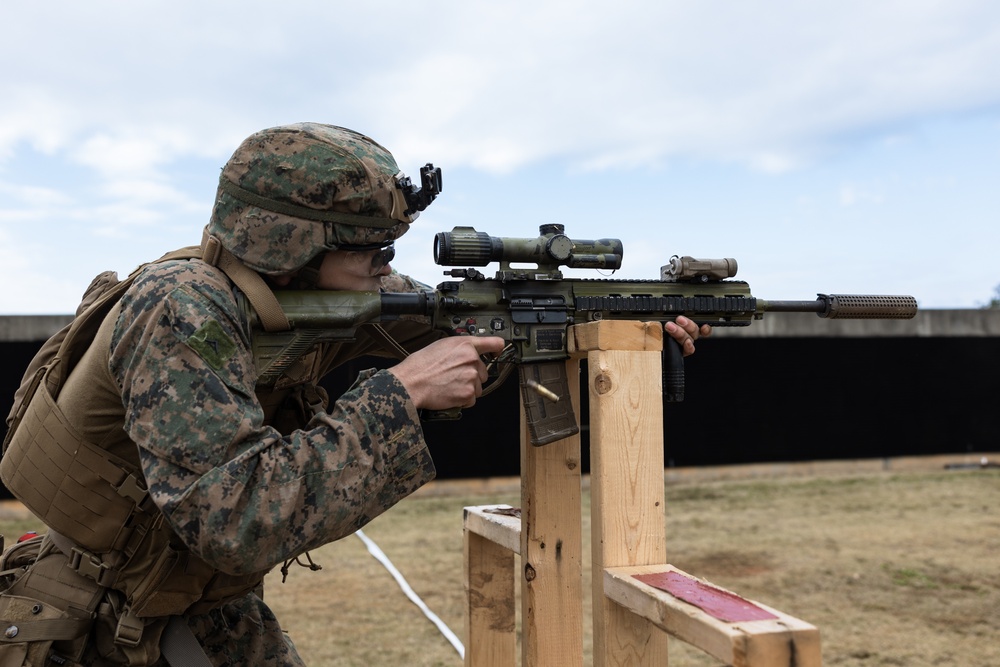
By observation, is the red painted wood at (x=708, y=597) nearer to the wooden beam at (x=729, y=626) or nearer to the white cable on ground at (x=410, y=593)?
the wooden beam at (x=729, y=626)

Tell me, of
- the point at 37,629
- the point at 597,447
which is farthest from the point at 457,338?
the point at 37,629

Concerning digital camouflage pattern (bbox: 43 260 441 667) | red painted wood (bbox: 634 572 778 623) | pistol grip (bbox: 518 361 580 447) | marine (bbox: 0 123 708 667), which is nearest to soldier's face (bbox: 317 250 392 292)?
marine (bbox: 0 123 708 667)

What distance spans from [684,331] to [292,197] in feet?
4.79

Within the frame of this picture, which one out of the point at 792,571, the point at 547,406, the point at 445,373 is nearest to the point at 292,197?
the point at 445,373

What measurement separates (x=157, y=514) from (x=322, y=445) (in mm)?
627

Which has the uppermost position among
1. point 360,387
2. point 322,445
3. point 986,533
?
point 360,387

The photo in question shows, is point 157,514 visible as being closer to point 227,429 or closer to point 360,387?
point 227,429

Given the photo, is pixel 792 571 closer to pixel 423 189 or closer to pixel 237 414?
pixel 423 189

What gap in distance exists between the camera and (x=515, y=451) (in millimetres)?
10266

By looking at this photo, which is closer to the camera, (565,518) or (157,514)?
(157,514)

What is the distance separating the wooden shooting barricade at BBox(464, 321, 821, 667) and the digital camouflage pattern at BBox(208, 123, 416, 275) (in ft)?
2.58

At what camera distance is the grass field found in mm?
5070

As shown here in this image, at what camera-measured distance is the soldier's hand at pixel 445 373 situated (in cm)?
233

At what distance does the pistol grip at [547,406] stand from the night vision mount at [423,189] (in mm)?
645
